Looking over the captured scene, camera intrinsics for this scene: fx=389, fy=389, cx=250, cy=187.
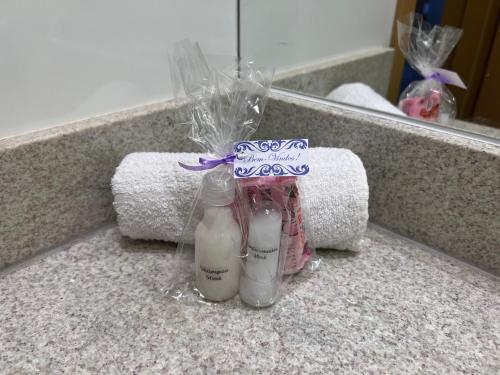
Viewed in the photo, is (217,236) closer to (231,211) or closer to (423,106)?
(231,211)

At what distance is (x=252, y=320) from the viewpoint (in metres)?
0.41

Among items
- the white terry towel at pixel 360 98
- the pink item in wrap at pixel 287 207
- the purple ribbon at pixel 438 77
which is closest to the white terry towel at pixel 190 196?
the pink item in wrap at pixel 287 207

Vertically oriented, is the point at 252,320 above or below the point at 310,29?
below

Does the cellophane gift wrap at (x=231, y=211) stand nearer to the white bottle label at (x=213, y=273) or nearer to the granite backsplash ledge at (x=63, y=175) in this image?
the white bottle label at (x=213, y=273)

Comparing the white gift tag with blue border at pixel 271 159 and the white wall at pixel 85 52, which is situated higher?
the white wall at pixel 85 52

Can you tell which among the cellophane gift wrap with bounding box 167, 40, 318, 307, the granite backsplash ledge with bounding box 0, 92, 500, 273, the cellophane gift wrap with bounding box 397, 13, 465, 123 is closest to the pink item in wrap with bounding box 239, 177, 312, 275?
the cellophane gift wrap with bounding box 167, 40, 318, 307

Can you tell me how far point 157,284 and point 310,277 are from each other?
7.1 inches

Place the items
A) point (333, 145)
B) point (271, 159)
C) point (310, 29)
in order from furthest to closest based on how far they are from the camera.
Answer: point (310, 29) → point (333, 145) → point (271, 159)

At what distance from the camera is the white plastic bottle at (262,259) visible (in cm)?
39

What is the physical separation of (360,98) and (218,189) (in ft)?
1.17

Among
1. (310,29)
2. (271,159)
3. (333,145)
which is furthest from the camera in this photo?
(310,29)

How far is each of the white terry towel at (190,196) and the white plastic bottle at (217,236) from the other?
56mm

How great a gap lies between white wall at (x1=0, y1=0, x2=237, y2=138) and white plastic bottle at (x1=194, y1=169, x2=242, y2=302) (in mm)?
210

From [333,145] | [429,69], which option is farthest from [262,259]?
[429,69]
